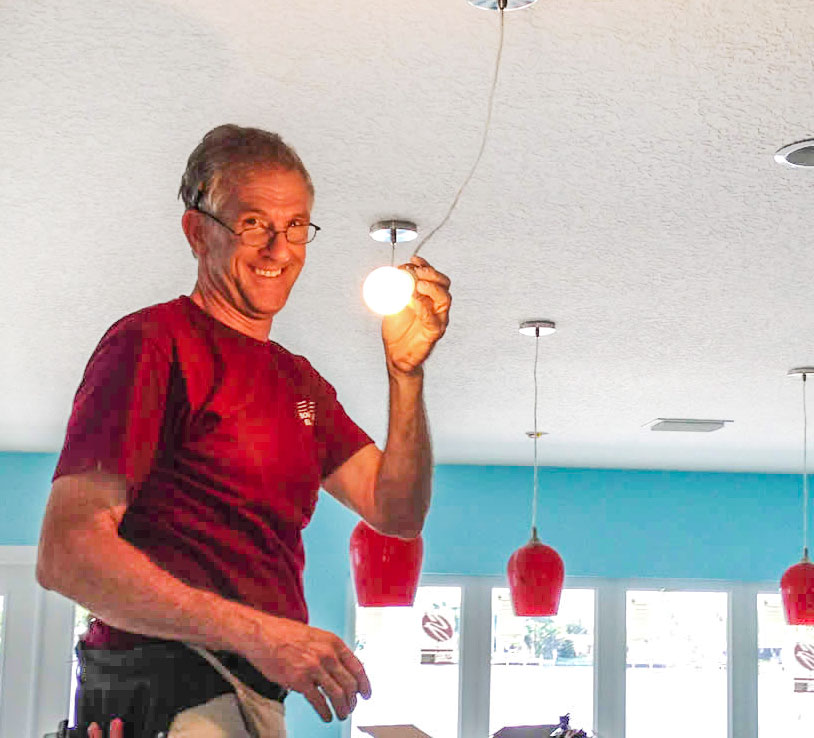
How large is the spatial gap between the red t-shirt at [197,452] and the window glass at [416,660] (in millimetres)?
6235

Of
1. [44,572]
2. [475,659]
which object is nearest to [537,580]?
[44,572]

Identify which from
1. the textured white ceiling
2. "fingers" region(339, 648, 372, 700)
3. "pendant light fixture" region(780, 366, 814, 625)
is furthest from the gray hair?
"pendant light fixture" region(780, 366, 814, 625)

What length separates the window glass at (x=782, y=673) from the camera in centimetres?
732

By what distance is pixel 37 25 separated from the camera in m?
1.75

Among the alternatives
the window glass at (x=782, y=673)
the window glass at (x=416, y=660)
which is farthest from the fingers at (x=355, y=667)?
the window glass at (x=782, y=673)

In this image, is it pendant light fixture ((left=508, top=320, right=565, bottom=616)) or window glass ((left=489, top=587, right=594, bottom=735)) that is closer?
pendant light fixture ((left=508, top=320, right=565, bottom=616))

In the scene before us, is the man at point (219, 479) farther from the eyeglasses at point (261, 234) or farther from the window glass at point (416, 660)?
the window glass at point (416, 660)

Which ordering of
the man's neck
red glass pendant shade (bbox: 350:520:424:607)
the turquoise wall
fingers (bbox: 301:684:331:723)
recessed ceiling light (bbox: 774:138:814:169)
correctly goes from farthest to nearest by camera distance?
the turquoise wall < red glass pendant shade (bbox: 350:520:424:607) < recessed ceiling light (bbox: 774:138:814:169) < the man's neck < fingers (bbox: 301:684:331:723)

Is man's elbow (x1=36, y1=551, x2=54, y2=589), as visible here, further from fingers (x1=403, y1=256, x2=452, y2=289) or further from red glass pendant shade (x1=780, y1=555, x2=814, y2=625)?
red glass pendant shade (x1=780, y1=555, x2=814, y2=625)

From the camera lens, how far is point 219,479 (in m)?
0.96

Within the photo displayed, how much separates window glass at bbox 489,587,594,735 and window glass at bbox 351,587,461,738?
25 cm

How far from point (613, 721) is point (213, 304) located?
6623mm

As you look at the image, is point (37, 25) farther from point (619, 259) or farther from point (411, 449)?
point (619, 259)

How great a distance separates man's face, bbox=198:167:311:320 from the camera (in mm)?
1035
